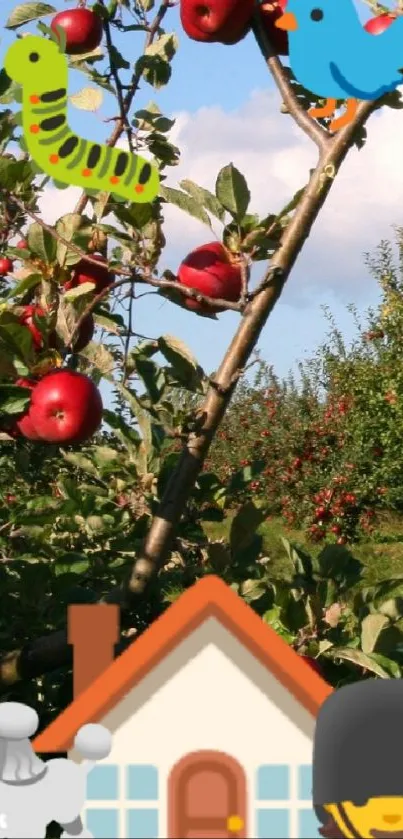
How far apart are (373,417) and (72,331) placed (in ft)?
45.1

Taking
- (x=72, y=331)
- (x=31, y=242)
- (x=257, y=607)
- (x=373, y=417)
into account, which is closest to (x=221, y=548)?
(x=257, y=607)

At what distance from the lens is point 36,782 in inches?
38.4

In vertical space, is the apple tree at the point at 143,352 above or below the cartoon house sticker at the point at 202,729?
above

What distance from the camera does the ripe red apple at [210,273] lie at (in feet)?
4.99

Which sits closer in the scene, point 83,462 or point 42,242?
point 42,242

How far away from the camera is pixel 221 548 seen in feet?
5.62

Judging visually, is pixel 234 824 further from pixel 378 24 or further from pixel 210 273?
pixel 378 24

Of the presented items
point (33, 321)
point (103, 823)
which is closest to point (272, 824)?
point (103, 823)

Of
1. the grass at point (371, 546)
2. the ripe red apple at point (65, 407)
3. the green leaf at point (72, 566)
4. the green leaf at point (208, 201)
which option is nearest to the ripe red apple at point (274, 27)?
the green leaf at point (208, 201)

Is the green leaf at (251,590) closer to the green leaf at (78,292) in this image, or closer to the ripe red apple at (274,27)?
the green leaf at (78,292)

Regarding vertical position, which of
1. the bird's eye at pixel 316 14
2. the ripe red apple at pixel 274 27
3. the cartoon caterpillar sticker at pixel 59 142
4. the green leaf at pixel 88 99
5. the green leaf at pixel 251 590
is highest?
the green leaf at pixel 88 99

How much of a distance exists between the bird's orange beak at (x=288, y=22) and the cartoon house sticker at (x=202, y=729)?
0.81m

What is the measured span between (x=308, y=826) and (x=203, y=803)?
9 centimetres

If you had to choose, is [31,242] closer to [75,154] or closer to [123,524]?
[75,154]
